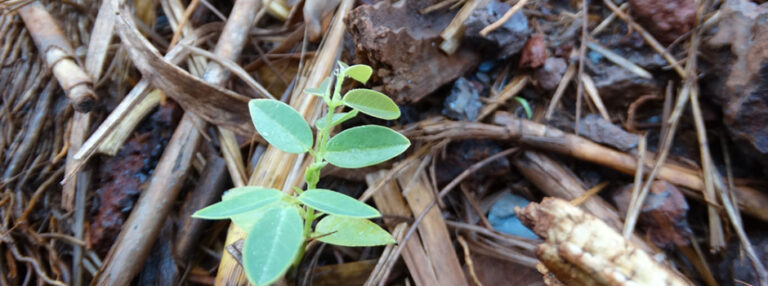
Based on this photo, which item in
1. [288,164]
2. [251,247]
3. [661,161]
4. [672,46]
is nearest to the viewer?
[251,247]

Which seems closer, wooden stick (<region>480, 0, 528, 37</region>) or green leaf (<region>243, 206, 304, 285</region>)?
green leaf (<region>243, 206, 304, 285</region>)

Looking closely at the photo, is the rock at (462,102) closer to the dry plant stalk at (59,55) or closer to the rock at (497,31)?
the rock at (497,31)

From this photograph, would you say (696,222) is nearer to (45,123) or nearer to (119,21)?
(119,21)

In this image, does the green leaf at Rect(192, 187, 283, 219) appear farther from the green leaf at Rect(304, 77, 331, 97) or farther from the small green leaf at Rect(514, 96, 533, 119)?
the small green leaf at Rect(514, 96, 533, 119)

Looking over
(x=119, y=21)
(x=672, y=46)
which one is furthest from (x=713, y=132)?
(x=119, y=21)

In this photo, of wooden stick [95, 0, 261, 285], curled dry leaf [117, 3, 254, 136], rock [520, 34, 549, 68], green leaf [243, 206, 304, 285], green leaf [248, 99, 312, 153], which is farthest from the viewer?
rock [520, 34, 549, 68]

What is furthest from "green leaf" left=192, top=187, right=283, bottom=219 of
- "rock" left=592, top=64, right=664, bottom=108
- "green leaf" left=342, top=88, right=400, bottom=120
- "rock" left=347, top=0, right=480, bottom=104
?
"rock" left=592, top=64, right=664, bottom=108

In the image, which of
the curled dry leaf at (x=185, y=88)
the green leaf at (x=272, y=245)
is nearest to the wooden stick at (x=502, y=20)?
the curled dry leaf at (x=185, y=88)
